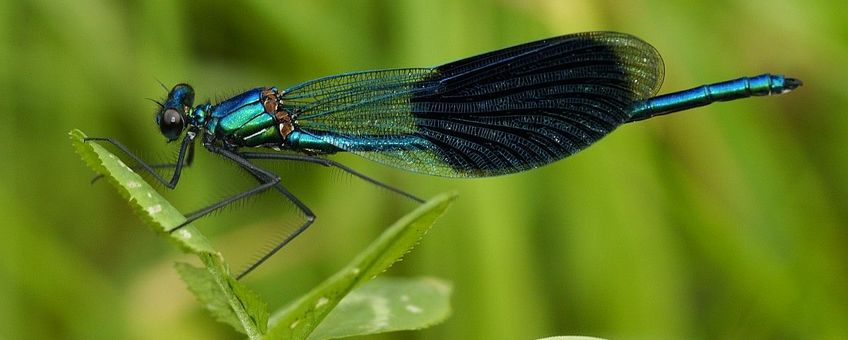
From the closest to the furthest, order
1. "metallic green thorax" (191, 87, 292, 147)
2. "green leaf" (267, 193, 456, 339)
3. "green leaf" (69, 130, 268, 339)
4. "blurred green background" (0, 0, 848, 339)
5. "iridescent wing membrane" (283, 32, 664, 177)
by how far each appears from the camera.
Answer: "green leaf" (267, 193, 456, 339) → "green leaf" (69, 130, 268, 339) → "iridescent wing membrane" (283, 32, 664, 177) → "metallic green thorax" (191, 87, 292, 147) → "blurred green background" (0, 0, 848, 339)

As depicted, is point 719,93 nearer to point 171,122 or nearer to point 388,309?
point 388,309

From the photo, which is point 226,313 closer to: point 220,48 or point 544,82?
point 544,82

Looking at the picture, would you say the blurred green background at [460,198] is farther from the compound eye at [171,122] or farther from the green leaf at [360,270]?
→ the green leaf at [360,270]

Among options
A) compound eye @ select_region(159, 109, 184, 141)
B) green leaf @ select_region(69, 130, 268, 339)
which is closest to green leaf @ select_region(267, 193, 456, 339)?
green leaf @ select_region(69, 130, 268, 339)

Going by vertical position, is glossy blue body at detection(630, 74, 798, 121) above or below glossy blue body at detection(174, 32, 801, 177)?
above

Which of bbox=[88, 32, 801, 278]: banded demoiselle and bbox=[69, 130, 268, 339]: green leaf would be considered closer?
bbox=[69, 130, 268, 339]: green leaf

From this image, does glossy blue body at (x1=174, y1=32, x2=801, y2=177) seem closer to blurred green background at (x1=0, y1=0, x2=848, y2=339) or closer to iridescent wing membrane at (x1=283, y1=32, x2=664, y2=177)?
iridescent wing membrane at (x1=283, y1=32, x2=664, y2=177)

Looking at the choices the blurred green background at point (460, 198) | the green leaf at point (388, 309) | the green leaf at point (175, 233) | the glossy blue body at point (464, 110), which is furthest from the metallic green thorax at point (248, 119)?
the green leaf at point (175, 233)
